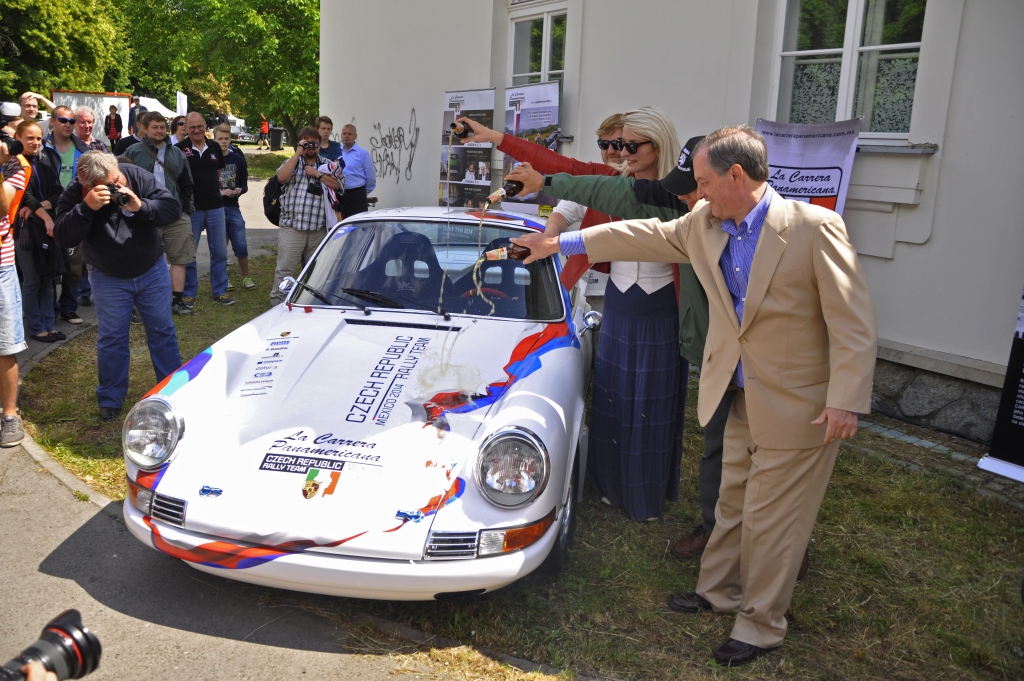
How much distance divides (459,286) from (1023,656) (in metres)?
3.07

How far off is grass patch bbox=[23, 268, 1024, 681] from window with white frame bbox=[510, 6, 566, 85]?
6.06 meters

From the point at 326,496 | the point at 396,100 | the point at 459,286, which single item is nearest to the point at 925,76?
the point at 459,286

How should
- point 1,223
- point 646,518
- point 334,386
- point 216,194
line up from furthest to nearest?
point 216,194, point 1,223, point 646,518, point 334,386

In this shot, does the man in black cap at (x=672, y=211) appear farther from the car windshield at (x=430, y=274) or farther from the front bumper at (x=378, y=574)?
the front bumper at (x=378, y=574)

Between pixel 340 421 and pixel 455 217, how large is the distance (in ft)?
5.82

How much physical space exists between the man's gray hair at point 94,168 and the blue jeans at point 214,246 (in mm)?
3694

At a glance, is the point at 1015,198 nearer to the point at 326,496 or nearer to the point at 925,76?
the point at 925,76

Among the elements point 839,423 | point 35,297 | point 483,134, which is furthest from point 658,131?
point 35,297

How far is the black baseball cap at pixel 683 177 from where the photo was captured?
3.28m

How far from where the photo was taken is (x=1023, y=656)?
3.11 meters

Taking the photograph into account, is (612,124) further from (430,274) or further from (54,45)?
(54,45)

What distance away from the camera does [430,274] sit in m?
4.45

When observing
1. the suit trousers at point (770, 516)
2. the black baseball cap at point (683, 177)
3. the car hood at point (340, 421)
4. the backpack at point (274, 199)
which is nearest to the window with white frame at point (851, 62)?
the black baseball cap at point (683, 177)

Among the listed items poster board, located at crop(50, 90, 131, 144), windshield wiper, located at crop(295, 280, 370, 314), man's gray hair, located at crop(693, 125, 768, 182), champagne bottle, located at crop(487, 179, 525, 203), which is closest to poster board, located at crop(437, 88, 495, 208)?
windshield wiper, located at crop(295, 280, 370, 314)
